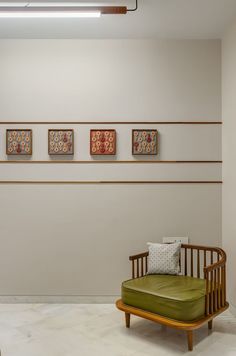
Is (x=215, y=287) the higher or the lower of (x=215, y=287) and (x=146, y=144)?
the lower

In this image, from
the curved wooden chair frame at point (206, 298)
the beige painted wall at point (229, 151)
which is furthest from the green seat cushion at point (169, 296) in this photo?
the beige painted wall at point (229, 151)

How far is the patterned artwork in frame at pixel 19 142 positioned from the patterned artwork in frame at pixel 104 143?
28.9 inches

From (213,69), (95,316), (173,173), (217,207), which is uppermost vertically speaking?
(213,69)

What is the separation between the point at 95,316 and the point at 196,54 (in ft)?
9.99

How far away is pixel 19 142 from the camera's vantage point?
374cm

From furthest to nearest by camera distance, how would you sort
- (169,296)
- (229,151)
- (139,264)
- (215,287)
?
(139,264) → (229,151) → (215,287) → (169,296)

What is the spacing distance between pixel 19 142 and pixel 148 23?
73.9 inches

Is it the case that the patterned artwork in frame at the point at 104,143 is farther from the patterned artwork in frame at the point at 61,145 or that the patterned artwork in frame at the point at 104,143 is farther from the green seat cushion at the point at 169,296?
the green seat cushion at the point at 169,296

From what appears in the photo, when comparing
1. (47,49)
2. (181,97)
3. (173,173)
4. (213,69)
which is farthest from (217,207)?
(47,49)

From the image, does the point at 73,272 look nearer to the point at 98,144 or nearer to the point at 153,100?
the point at 98,144

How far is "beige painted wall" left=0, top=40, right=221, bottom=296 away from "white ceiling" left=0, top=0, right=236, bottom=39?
0.12m

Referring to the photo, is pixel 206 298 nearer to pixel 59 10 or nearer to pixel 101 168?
pixel 101 168

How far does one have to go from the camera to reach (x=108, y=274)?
373cm

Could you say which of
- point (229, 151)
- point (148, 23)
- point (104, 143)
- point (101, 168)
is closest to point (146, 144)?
point (104, 143)
